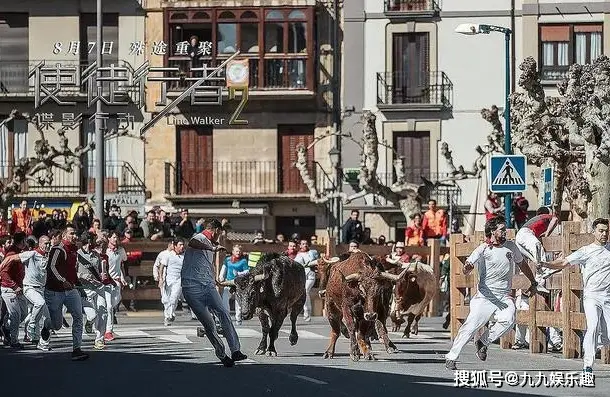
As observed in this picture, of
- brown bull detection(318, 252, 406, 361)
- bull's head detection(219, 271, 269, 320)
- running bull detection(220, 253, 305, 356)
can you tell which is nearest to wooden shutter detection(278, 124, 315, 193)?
running bull detection(220, 253, 305, 356)

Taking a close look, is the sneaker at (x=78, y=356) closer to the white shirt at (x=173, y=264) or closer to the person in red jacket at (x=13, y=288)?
the person in red jacket at (x=13, y=288)

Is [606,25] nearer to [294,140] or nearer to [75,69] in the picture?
[294,140]

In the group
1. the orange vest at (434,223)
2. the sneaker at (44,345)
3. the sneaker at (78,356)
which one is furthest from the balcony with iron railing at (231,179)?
the sneaker at (78,356)

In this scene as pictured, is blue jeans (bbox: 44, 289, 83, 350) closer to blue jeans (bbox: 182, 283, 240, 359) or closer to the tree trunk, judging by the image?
blue jeans (bbox: 182, 283, 240, 359)

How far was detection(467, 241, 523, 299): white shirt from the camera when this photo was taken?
66.6 ft

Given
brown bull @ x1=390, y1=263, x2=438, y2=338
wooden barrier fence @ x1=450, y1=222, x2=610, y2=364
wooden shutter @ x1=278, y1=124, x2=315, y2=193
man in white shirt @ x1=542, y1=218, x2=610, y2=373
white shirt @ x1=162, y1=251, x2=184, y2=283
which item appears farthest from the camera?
wooden shutter @ x1=278, y1=124, x2=315, y2=193

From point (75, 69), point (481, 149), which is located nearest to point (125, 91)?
point (75, 69)

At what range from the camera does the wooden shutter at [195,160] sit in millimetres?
54344

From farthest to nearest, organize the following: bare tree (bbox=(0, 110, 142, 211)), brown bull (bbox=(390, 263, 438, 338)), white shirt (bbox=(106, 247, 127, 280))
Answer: bare tree (bbox=(0, 110, 142, 211)) → white shirt (bbox=(106, 247, 127, 280)) → brown bull (bbox=(390, 263, 438, 338))

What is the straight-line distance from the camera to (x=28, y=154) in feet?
179

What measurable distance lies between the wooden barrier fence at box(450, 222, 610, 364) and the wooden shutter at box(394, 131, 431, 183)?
85.1ft

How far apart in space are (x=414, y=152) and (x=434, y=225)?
12.5 metres

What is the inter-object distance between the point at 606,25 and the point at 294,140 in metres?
11.0

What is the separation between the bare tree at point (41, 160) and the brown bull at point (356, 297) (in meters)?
A: 25.5
